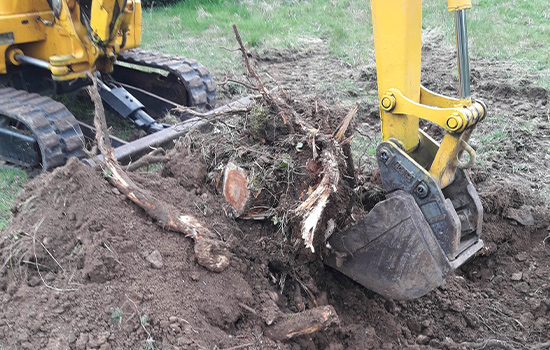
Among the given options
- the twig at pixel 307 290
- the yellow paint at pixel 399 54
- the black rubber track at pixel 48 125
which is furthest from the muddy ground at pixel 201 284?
the black rubber track at pixel 48 125

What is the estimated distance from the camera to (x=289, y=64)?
8.47m

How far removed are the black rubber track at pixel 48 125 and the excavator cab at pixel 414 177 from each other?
9.74 feet

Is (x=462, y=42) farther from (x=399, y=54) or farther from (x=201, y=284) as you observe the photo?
(x=201, y=284)

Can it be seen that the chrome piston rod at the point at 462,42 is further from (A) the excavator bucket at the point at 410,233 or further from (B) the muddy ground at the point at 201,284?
(B) the muddy ground at the point at 201,284

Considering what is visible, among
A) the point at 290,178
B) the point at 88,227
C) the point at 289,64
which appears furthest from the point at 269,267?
the point at 289,64

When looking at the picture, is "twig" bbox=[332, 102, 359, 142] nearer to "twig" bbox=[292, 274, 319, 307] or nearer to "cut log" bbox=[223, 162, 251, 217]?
"cut log" bbox=[223, 162, 251, 217]

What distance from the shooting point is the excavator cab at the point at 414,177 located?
2.63 m

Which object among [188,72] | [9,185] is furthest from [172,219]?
[188,72]

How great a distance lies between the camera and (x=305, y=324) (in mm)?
2688

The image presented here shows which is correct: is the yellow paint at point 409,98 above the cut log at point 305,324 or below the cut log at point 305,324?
above

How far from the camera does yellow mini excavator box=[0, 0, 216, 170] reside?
4875mm

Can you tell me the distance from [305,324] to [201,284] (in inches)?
23.4

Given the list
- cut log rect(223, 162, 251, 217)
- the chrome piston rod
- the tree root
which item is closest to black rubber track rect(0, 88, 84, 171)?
the tree root

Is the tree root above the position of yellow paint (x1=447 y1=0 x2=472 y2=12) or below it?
below
